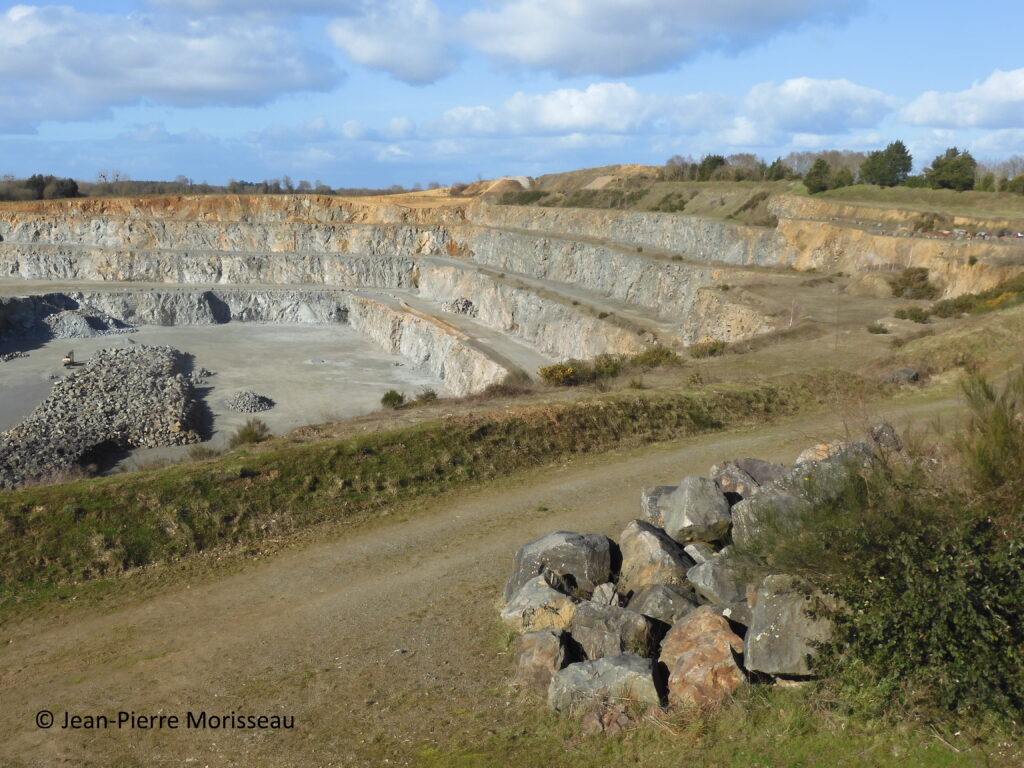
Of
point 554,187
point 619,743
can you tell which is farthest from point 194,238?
point 619,743

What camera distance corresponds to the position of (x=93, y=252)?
245 ft

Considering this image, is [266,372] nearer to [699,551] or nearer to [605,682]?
[699,551]

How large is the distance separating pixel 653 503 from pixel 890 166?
55409 mm

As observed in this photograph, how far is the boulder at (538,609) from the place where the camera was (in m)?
10.2

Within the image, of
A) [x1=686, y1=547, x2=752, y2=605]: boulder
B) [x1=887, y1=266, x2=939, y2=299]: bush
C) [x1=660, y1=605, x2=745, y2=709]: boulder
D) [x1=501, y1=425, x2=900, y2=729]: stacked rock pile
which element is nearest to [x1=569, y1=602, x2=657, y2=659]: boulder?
[x1=501, y1=425, x2=900, y2=729]: stacked rock pile

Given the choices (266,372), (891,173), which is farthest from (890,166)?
(266,372)

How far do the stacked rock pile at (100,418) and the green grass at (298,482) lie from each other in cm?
1069

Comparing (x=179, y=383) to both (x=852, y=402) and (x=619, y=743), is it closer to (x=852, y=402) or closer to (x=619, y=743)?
(x=852, y=402)

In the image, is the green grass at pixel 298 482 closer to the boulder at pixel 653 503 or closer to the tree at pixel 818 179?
the boulder at pixel 653 503

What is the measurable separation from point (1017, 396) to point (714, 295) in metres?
31.5

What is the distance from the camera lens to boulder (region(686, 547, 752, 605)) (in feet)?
30.5

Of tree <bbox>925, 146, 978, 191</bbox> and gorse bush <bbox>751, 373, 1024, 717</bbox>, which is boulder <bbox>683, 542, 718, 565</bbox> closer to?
gorse bush <bbox>751, 373, 1024, 717</bbox>

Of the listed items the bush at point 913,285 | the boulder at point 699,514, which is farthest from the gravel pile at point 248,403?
the bush at point 913,285

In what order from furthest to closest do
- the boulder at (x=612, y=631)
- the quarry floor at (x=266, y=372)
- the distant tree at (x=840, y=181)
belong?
the distant tree at (x=840, y=181)
the quarry floor at (x=266, y=372)
the boulder at (x=612, y=631)
